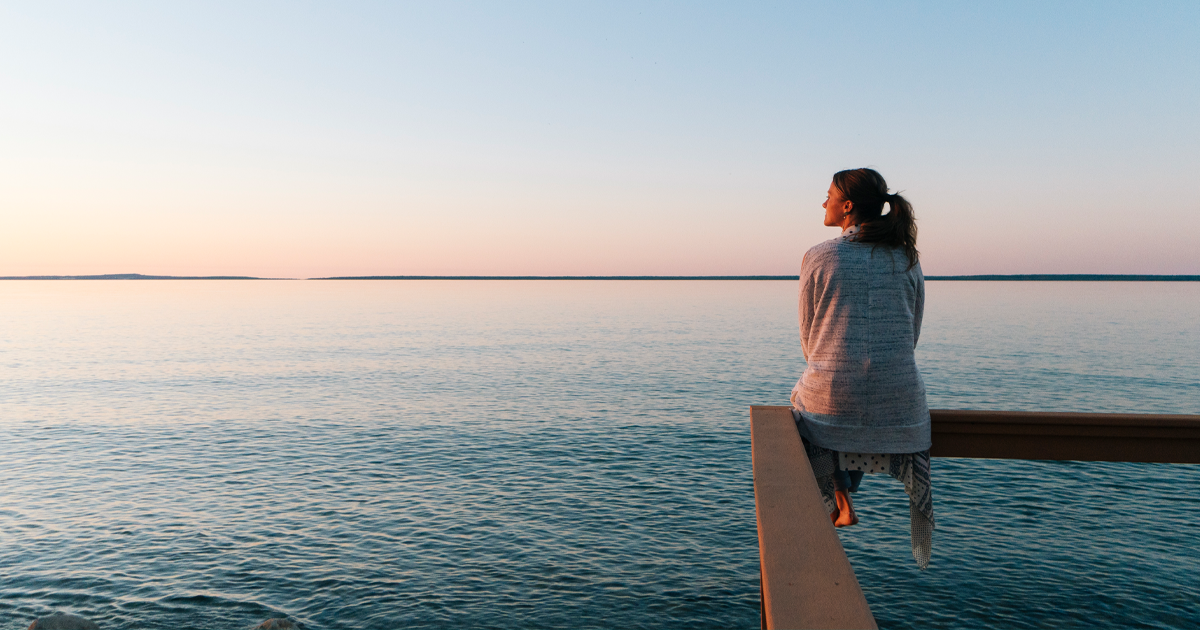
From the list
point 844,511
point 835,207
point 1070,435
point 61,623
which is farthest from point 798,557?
point 61,623

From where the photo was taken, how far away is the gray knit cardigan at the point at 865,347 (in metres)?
3.49

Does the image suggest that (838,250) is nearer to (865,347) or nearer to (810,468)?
(865,347)

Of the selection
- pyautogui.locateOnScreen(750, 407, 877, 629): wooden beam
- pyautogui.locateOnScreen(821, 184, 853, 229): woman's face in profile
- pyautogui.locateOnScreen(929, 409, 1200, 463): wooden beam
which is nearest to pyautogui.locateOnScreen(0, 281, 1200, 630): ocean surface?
pyautogui.locateOnScreen(929, 409, 1200, 463): wooden beam

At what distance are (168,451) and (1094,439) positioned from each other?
24585 millimetres

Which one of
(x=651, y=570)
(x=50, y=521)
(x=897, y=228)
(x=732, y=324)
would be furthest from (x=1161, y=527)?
(x=732, y=324)

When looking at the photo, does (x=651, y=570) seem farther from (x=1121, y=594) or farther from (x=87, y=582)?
(x=87, y=582)

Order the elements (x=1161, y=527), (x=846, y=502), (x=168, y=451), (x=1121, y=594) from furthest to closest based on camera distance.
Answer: (x=168, y=451), (x=1161, y=527), (x=1121, y=594), (x=846, y=502)

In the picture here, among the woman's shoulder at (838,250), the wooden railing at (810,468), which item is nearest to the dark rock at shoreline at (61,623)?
the wooden railing at (810,468)

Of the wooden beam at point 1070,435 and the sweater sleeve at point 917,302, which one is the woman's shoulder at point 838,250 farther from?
the wooden beam at point 1070,435

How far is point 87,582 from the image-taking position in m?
12.6

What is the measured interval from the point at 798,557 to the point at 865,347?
1703mm

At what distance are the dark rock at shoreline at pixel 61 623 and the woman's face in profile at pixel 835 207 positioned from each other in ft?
33.9

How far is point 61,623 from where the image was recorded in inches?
376

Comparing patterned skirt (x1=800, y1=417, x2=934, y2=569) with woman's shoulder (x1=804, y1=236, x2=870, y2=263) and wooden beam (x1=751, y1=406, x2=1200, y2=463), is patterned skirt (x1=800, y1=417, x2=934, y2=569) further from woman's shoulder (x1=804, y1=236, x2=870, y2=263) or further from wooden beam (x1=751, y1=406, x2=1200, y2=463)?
woman's shoulder (x1=804, y1=236, x2=870, y2=263)
